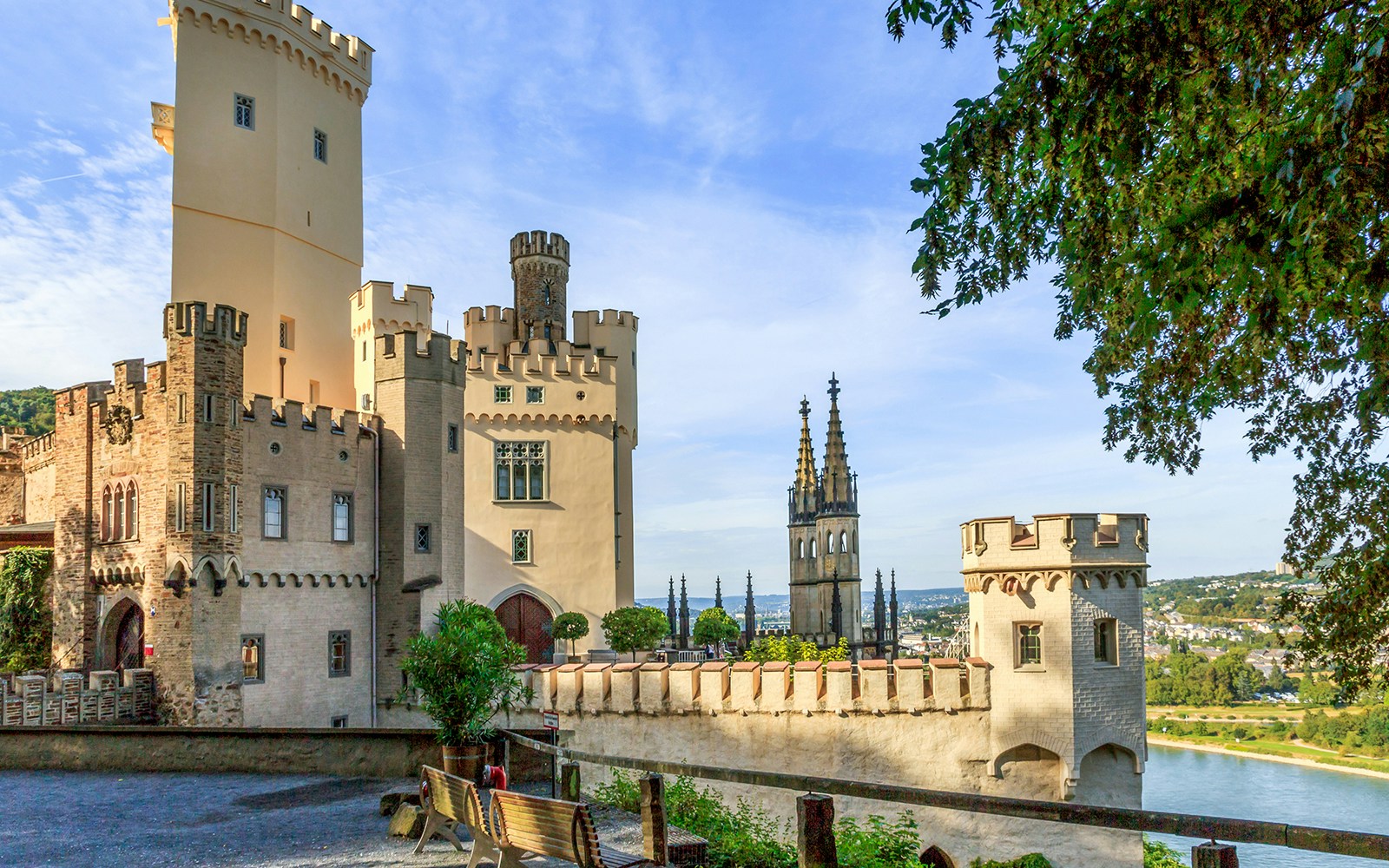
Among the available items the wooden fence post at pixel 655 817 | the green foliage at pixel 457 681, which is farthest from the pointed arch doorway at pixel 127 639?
the wooden fence post at pixel 655 817

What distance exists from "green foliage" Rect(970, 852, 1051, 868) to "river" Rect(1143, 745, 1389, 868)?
38119mm

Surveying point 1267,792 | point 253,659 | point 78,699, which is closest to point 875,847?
point 253,659

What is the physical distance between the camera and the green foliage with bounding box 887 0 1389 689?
16.4 ft

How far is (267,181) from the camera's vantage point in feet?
95.4

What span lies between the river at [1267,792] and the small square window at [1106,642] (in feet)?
122

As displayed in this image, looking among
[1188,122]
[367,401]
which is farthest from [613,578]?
[1188,122]

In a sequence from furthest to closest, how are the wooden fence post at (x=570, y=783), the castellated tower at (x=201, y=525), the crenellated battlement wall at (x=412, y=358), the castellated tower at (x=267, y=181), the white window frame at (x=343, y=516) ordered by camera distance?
the castellated tower at (x=267, y=181) < the crenellated battlement wall at (x=412, y=358) < the white window frame at (x=343, y=516) < the castellated tower at (x=201, y=525) < the wooden fence post at (x=570, y=783)

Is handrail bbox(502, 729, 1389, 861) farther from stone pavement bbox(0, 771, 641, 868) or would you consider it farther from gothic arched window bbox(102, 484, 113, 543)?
gothic arched window bbox(102, 484, 113, 543)

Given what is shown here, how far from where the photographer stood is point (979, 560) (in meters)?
21.6

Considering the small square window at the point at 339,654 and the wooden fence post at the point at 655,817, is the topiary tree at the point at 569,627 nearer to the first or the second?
the small square window at the point at 339,654

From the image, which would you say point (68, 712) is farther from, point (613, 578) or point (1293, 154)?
point (1293, 154)

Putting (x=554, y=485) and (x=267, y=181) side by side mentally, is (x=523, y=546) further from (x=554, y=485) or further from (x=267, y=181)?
(x=267, y=181)

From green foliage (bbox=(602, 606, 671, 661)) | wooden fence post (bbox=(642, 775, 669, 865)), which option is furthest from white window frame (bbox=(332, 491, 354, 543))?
wooden fence post (bbox=(642, 775, 669, 865))

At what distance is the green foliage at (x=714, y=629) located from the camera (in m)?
39.7
